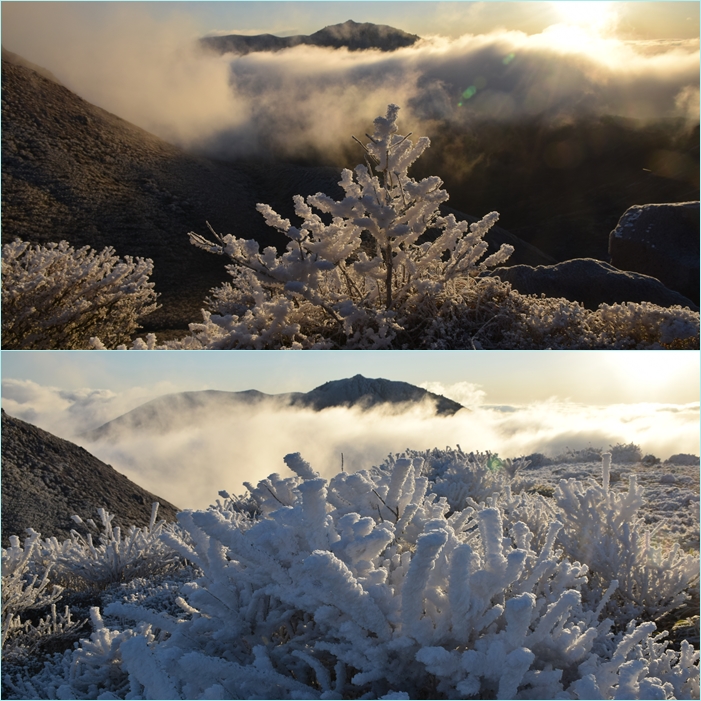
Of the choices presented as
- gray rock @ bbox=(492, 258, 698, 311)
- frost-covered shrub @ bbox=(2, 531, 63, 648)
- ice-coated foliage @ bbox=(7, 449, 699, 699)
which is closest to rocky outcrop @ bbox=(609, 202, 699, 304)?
gray rock @ bbox=(492, 258, 698, 311)

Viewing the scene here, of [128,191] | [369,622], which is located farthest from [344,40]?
[369,622]

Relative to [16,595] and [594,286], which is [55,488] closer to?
[16,595]

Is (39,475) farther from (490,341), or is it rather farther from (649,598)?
(649,598)

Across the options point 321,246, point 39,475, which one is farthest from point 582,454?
point 39,475

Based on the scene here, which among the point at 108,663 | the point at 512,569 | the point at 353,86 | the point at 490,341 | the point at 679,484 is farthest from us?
the point at 353,86

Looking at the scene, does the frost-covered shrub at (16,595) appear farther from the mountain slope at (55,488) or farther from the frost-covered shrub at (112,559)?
the mountain slope at (55,488)

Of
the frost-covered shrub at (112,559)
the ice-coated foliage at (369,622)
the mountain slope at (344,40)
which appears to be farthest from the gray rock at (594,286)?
the mountain slope at (344,40)

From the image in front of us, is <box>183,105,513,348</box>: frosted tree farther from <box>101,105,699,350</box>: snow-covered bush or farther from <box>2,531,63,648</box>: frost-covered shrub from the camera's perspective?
<box>2,531,63,648</box>: frost-covered shrub
